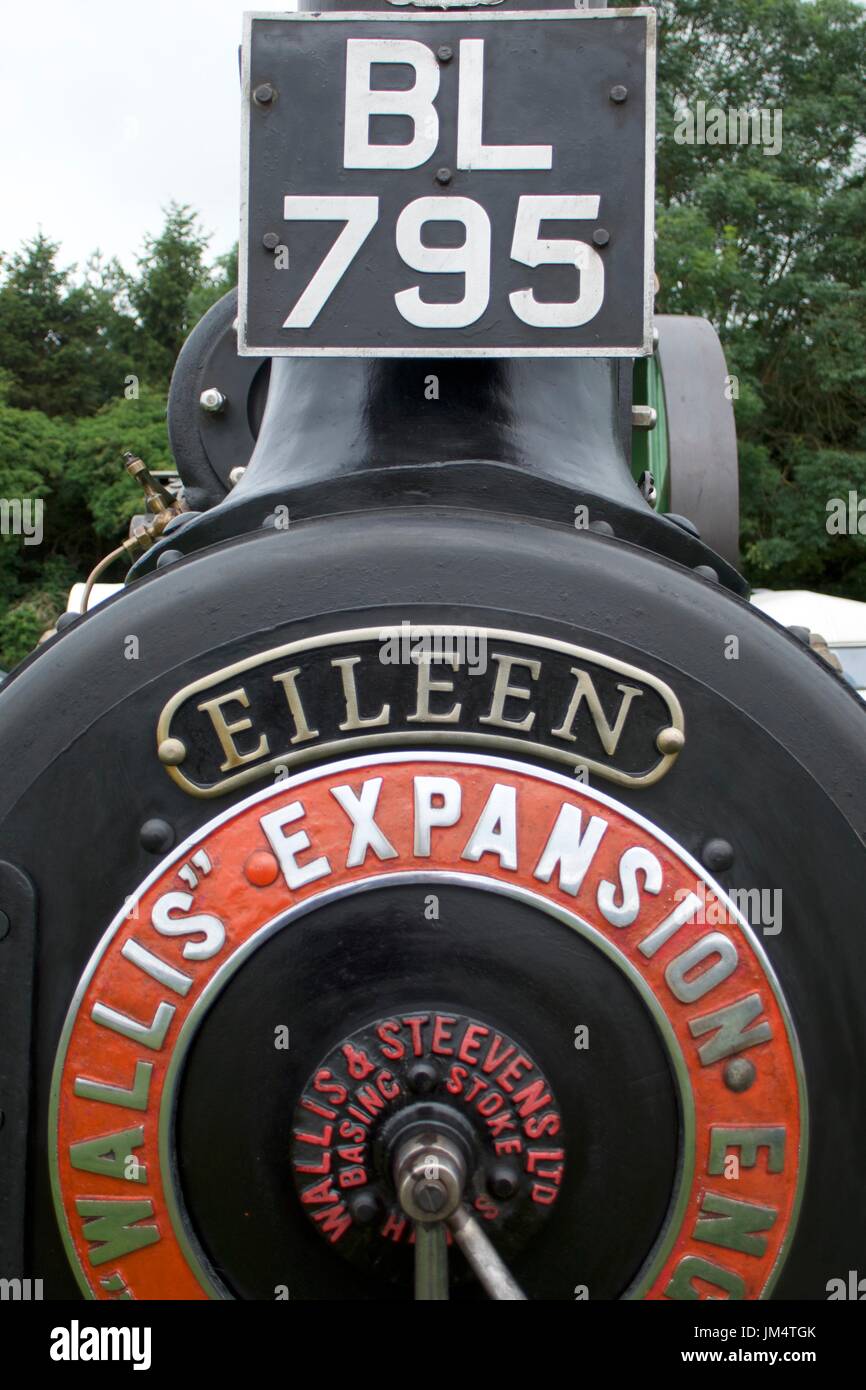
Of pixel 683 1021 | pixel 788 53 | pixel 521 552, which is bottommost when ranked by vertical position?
pixel 683 1021

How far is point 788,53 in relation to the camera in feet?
76.3

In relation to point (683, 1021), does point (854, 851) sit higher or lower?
higher

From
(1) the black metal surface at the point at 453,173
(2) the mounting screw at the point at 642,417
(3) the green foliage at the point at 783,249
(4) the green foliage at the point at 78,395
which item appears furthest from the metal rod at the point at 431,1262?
(4) the green foliage at the point at 78,395

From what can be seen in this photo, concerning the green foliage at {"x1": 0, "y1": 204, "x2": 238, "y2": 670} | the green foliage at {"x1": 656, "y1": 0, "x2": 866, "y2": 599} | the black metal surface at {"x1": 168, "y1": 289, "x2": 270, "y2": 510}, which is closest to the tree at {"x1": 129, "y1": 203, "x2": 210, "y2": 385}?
the green foliage at {"x1": 0, "y1": 204, "x2": 238, "y2": 670}

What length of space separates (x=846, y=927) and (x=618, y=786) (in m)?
0.39

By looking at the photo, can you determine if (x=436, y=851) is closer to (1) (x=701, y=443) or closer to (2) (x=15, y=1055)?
(2) (x=15, y=1055)

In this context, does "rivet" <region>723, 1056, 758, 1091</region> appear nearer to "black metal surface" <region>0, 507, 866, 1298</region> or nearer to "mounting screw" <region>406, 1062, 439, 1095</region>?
"black metal surface" <region>0, 507, 866, 1298</region>

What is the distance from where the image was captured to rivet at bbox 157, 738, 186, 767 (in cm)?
199

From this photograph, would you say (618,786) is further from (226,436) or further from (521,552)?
(226,436)

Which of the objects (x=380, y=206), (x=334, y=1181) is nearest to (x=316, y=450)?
(x=380, y=206)

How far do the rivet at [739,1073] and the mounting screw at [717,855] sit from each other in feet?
0.88

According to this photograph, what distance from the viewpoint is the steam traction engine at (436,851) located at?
193cm

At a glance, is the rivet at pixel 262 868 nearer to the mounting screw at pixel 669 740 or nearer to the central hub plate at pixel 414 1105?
the central hub plate at pixel 414 1105
